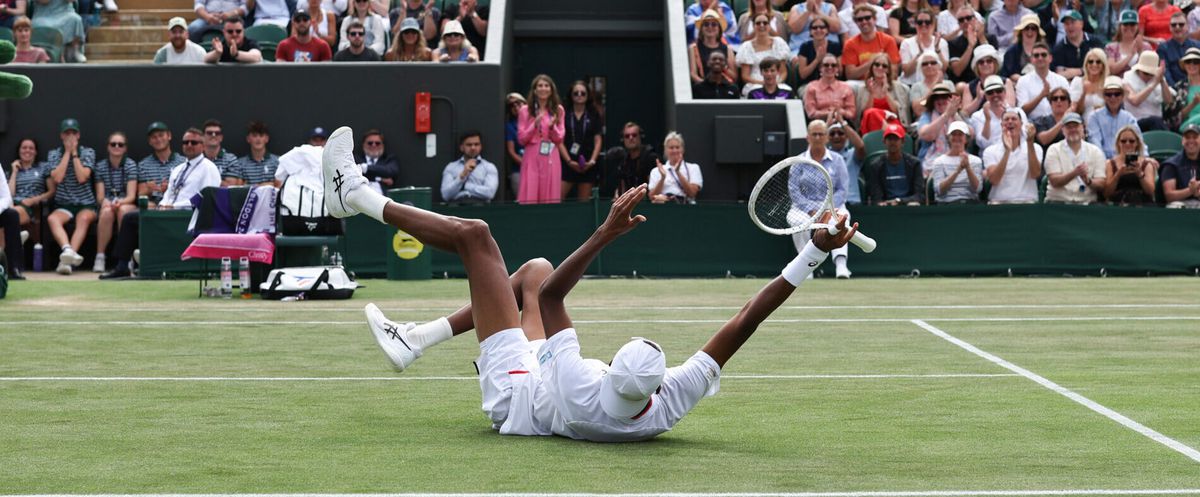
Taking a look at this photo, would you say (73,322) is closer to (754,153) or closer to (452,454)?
(452,454)

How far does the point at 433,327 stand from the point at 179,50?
14.8 m

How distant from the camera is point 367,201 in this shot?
25.5 ft

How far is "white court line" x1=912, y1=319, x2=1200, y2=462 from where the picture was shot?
6.80 meters

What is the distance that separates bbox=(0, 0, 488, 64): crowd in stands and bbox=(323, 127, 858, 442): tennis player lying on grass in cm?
1411

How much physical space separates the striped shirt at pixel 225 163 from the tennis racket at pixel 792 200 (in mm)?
11915

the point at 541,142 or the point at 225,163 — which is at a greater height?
the point at 541,142

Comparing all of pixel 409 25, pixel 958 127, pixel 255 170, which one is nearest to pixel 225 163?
pixel 255 170

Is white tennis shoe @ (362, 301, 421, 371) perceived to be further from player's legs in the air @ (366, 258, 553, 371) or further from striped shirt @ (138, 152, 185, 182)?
striped shirt @ (138, 152, 185, 182)

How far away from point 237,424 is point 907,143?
46.9 ft

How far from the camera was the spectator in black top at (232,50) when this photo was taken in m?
21.1

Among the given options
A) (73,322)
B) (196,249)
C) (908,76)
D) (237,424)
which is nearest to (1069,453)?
(237,424)

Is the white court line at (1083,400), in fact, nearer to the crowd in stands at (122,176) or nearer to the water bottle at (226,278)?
the water bottle at (226,278)

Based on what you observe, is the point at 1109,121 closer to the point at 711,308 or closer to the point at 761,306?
the point at 711,308

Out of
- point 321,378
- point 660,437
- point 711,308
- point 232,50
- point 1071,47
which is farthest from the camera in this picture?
point 1071,47
